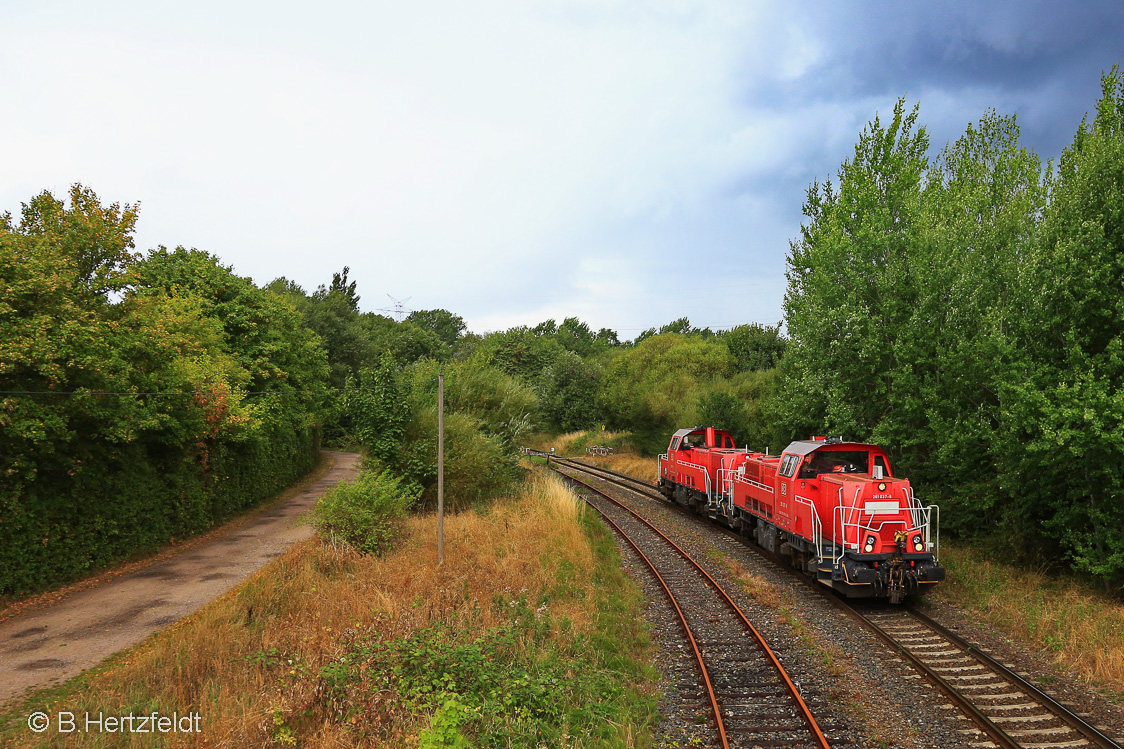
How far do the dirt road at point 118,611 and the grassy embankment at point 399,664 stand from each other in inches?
24.4

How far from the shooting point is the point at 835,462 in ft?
42.8

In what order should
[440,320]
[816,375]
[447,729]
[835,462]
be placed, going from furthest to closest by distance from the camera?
[440,320] → [816,375] → [835,462] → [447,729]

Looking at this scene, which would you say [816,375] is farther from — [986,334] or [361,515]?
[361,515]

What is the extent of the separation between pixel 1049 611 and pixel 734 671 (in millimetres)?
6103

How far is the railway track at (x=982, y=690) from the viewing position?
6543 mm

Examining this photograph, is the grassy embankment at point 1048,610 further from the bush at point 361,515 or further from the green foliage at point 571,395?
the green foliage at point 571,395

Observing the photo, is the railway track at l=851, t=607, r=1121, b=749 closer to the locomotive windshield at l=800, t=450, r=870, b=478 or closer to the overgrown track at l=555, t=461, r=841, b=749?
the overgrown track at l=555, t=461, r=841, b=749

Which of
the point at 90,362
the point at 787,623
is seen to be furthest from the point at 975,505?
the point at 90,362

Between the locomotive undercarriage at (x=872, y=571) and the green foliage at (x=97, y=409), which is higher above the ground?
the green foliage at (x=97, y=409)

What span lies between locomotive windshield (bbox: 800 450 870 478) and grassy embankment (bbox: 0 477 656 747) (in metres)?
4.66

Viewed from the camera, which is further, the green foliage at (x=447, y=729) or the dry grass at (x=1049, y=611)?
the dry grass at (x=1049, y=611)

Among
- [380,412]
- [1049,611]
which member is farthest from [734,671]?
[380,412]

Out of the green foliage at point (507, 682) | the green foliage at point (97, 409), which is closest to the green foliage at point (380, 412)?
the green foliage at point (97, 409)

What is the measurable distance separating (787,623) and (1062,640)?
392 centimetres
